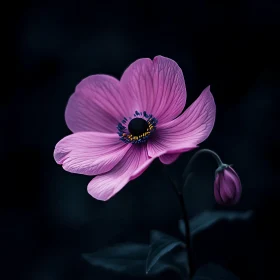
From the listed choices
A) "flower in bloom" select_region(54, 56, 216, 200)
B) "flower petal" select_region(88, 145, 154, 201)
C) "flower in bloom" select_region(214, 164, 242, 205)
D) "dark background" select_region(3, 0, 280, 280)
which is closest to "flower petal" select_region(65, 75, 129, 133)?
"flower in bloom" select_region(54, 56, 216, 200)

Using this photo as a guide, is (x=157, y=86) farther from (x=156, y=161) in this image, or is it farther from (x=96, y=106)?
(x=156, y=161)

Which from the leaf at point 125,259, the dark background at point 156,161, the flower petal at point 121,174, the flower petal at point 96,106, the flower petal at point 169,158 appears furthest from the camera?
the dark background at point 156,161

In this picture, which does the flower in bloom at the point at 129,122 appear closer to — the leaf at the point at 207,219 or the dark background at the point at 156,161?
the leaf at the point at 207,219

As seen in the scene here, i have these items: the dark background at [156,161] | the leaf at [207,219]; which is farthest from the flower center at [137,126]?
the dark background at [156,161]

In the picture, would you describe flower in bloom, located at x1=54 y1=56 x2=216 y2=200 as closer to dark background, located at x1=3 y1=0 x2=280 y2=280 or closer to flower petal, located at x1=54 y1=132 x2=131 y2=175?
flower petal, located at x1=54 y1=132 x2=131 y2=175

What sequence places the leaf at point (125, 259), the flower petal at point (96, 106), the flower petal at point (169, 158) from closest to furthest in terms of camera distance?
the flower petal at point (169, 158)
the leaf at point (125, 259)
the flower petal at point (96, 106)

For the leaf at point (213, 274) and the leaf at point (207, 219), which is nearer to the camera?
the leaf at point (213, 274)

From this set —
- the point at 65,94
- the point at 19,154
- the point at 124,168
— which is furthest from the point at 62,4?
the point at 124,168
